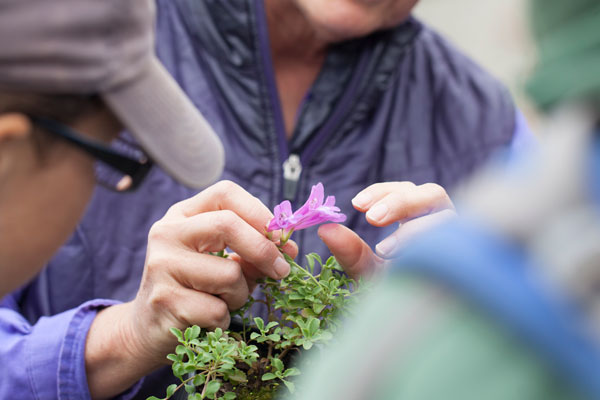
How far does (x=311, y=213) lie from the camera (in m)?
0.90

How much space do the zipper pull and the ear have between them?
2.78 ft

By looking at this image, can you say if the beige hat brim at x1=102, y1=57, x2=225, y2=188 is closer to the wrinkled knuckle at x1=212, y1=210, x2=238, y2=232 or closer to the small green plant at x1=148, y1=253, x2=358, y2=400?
the wrinkled knuckle at x1=212, y1=210, x2=238, y2=232

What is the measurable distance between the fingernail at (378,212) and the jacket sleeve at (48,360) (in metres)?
0.60

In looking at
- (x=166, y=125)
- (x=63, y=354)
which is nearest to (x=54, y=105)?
(x=166, y=125)

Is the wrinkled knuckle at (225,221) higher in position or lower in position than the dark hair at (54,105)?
lower

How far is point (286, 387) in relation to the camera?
923mm

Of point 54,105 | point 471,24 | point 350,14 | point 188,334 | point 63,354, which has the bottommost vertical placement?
point 471,24

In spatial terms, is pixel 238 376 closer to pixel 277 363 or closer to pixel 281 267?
pixel 277 363

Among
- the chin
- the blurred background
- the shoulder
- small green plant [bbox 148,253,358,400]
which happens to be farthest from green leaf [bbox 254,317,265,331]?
the blurred background

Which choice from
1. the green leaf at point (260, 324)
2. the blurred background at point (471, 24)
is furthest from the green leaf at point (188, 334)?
the blurred background at point (471, 24)

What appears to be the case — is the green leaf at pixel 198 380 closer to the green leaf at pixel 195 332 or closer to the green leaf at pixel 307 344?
the green leaf at pixel 195 332

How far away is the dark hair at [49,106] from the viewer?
24.8 inches

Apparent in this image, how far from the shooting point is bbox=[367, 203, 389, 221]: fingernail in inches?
35.5

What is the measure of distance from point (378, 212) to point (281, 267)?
174mm
